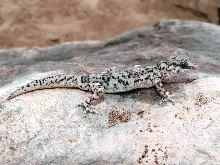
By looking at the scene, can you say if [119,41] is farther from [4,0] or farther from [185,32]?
[4,0]

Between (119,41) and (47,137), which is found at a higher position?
(119,41)

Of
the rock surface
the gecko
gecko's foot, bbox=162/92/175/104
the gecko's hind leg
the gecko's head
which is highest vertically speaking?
the gecko's head

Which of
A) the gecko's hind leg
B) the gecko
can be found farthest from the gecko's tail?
the gecko's hind leg

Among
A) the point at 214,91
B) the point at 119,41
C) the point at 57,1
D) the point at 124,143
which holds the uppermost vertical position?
the point at 57,1

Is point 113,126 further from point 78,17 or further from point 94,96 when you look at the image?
point 78,17

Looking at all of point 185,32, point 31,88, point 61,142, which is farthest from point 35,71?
point 185,32

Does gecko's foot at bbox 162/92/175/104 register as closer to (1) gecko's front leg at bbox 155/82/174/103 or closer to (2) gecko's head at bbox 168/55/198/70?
(1) gecko's front leg at bbox 155/82/174/103
